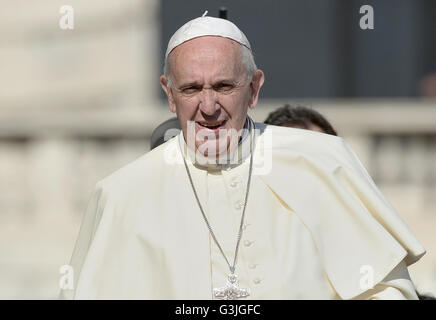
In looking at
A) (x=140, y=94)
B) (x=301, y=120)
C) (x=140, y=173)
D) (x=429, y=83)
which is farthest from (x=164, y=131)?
(x=429, y=83)

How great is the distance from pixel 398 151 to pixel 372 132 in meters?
0.27

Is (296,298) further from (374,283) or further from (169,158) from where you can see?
(169,158)

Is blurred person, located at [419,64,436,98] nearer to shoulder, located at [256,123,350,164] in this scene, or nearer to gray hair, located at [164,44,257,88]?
shoulder, located at [256,123,350,164]

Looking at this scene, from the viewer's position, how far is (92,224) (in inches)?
181

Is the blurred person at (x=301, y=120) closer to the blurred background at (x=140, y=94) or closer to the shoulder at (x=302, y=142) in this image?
the shoulder at (x=302, y=142)

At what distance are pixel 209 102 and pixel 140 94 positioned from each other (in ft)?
28.0

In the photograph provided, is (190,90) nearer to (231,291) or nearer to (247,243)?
(247,243)

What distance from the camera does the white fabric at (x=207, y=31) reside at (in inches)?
175

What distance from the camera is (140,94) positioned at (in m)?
12.8

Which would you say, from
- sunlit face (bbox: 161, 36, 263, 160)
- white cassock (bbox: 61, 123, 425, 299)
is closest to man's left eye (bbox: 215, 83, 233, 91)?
sunlit face (bbox: 161, 36, 263, 160)

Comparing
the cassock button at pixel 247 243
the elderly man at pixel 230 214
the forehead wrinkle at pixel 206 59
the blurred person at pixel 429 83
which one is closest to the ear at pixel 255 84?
the elderly man at pixel 230 214

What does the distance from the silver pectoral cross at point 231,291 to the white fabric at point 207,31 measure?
31.7 inches

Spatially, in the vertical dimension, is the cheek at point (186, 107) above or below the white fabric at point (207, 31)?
below

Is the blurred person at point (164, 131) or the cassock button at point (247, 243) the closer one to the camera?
the cassock button at point (247, 243)
